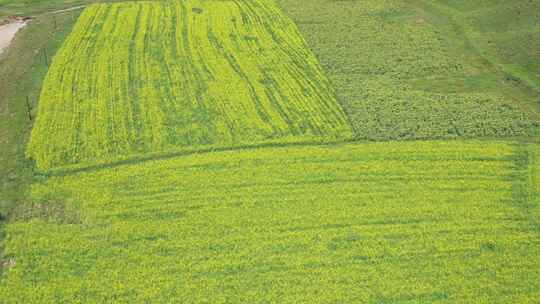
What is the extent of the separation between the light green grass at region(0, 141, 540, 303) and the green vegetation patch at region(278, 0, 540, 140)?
8.71ft

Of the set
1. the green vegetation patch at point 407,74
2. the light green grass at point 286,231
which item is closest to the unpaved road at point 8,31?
the light green grass at point 286,231

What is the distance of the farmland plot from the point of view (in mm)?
25312

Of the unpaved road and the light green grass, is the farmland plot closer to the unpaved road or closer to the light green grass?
the light green grass

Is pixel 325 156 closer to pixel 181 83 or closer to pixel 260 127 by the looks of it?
pixel 260 127

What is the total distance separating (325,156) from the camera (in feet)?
A: 79.4

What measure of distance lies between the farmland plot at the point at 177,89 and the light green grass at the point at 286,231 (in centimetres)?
211

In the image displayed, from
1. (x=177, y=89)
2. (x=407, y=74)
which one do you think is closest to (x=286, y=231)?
(x=177, y=89)

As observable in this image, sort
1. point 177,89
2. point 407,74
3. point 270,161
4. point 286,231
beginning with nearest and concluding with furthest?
1. point 286,231
2. point 270,161
3. point 177,89
4. point 407,74

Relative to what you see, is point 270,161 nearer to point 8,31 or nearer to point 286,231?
point 286,231

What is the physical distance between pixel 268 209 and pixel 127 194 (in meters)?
7.08

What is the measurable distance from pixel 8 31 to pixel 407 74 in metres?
33.4

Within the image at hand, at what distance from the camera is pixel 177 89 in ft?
97.0

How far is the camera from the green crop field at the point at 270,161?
18078 mm

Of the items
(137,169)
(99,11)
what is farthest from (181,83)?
(99,11)
